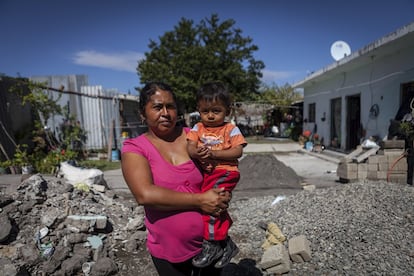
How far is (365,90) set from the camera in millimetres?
9617

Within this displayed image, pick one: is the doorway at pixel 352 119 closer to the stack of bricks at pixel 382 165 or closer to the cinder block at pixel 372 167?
the stack of bricks at pixel 382 165

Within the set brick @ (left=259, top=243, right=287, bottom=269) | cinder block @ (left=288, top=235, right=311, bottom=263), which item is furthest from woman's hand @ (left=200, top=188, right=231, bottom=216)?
cinder block @ (left=288, top=235, right=311, bottom=263)

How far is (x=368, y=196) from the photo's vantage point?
4477 mm

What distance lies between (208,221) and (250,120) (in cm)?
2426

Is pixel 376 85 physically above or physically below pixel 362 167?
above

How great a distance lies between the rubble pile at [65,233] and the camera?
3186 mm

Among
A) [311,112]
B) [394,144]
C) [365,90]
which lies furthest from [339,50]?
[394,144]

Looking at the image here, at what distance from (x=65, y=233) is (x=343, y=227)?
3.68m

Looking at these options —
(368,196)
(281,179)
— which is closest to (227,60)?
(281,179)

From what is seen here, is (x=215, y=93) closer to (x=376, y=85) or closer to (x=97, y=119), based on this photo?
(x=376, y=85)

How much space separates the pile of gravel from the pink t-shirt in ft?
6.50

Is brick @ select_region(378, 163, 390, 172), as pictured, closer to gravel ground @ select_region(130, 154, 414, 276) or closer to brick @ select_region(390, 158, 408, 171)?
brick @ select_region(390, 158, 408, 171)

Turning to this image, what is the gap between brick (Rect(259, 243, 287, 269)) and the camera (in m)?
3.08

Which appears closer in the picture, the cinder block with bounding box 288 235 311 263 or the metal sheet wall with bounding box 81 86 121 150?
the cinder block with bounding box 288 235 311 263
